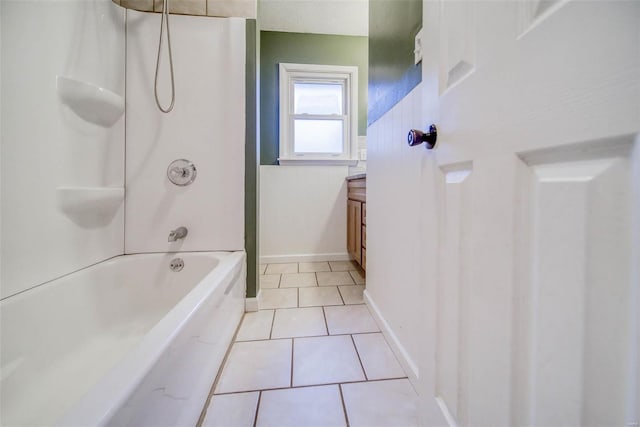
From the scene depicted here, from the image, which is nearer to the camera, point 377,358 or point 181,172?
point 377,358

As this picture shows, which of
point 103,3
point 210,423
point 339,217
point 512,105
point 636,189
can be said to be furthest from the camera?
point 339,217

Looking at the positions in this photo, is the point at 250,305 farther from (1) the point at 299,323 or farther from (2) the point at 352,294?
(2) the point at 352,294

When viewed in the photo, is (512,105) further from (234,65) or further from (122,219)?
(122,219)

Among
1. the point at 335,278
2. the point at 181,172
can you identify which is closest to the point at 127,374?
the point at 181,172

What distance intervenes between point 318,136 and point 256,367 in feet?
7.81

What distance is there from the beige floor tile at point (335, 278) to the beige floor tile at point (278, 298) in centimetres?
29

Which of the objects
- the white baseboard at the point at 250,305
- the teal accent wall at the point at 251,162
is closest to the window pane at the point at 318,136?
the teal accent wall at the point at 251,162

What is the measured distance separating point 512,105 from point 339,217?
7.66ft

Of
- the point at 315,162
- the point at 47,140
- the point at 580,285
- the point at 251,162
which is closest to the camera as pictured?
the point at 580,285

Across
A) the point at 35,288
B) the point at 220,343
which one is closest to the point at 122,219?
the point at 35,288

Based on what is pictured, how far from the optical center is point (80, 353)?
3.41 ft

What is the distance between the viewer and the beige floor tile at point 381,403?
852 mm

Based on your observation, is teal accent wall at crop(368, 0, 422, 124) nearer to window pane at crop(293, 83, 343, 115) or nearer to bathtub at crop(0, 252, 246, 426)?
bathtub at crop(0, 252, 246, 426)

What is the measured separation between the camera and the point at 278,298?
1.81 metres
